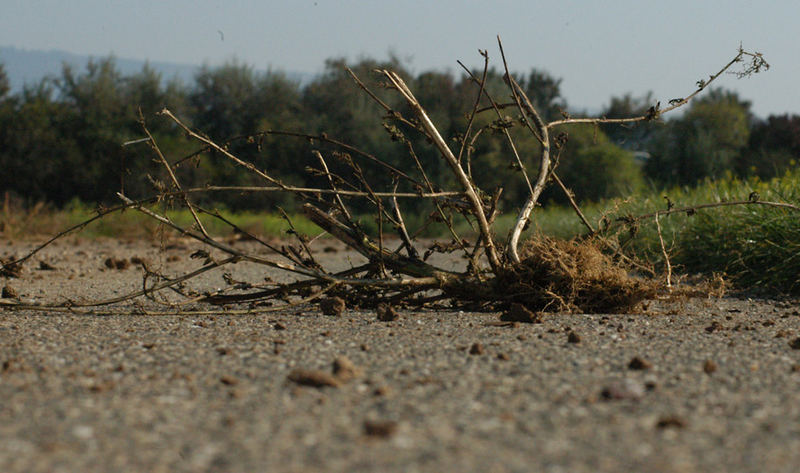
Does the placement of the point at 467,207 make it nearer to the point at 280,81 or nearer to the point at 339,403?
the point at 339,403

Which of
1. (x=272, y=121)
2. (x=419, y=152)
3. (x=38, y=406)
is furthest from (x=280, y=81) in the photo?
(x=38, y=406)

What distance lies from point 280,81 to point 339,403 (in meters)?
23.6

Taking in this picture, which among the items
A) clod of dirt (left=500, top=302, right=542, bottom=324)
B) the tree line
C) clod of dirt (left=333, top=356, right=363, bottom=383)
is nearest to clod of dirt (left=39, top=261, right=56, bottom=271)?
clod of dirt (left=500, top=302, right=542, bottom=324)

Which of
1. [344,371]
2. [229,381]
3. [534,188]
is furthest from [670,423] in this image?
[534,188]

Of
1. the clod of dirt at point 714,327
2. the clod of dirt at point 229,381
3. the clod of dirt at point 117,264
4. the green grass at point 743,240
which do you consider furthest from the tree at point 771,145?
the clod of dirt at point 229,381

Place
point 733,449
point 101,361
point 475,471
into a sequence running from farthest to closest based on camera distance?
point 101,361
point 733,449
point 475,471

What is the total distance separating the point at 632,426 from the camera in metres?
2.01

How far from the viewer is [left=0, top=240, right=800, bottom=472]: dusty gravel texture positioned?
5.90 ft

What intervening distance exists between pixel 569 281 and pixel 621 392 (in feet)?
6.31

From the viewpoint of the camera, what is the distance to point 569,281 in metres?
4.16

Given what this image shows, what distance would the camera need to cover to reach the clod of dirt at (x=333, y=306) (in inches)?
161

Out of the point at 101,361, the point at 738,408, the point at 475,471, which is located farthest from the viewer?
the point at 101,361

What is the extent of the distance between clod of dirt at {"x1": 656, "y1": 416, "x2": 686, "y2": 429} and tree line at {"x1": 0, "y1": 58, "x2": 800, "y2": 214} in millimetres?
13663

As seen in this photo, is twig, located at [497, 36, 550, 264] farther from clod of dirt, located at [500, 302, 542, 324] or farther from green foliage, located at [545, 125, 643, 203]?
green foliage, located at [545, 125, 643, 203]
